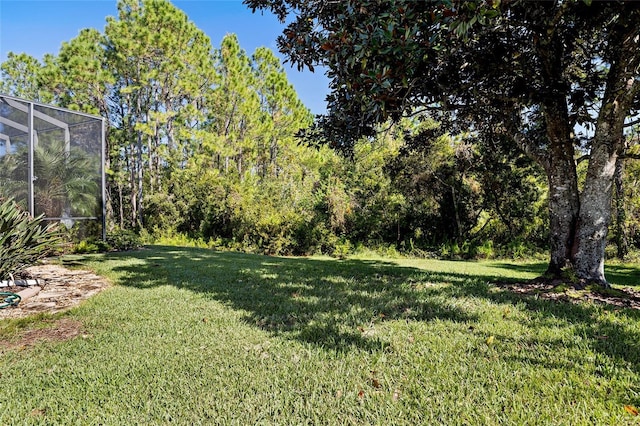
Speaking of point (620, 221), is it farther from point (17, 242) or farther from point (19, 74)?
point (19, 74)

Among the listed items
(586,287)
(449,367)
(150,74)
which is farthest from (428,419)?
(150,74)

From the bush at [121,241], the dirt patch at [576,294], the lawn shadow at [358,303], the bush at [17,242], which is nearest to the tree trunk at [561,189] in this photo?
the dirt patch at [576,294]

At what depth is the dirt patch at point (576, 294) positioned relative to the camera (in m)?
3.80

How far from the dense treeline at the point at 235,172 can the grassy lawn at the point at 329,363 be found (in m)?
6.75

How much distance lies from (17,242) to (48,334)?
2.34m

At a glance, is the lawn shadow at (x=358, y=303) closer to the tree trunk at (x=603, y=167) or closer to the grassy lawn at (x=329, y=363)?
the grassy lawn at (x=329, y=363)

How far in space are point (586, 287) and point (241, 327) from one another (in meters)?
4.17

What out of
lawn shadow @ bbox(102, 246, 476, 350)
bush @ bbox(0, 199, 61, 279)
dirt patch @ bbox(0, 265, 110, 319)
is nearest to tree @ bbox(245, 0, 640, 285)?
lawn shadow @ bbox(102, 246, 476, 350)

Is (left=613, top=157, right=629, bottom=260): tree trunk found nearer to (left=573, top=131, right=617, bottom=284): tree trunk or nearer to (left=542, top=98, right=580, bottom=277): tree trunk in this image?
(left=542, top=98, right=580, bottom=277): tree trunk

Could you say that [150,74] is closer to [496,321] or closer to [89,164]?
[89,164]

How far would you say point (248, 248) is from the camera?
12453 mm

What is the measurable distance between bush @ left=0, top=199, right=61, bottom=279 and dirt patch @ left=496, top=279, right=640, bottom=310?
252 inches

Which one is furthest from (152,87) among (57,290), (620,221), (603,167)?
(620,221)

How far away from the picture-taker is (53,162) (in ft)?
24.0
